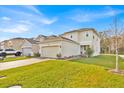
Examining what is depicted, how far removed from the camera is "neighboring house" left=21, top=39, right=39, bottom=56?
13.0 feet

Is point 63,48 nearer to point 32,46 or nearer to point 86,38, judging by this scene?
point 86,38

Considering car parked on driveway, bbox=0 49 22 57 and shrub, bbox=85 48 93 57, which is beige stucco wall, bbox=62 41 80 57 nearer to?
shrub, bbox=85 48 93 57

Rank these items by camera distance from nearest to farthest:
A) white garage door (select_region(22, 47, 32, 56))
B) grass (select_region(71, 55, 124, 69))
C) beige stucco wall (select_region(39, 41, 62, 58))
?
grass (select_region(71, 55, 124, 69)) < white garage door (select_region(22, 47, 32, 56)) < beige stucco wall (select_region(39, 41, 62, 58))

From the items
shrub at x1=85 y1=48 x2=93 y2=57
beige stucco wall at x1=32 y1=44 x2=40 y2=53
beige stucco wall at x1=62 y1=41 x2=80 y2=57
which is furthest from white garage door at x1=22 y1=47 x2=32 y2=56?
shrub at x1=85 y1=48 x2=93 y2=57

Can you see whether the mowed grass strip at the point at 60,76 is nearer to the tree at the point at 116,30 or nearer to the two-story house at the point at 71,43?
the two-story house at the point at 71,43

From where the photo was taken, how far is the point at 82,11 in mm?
3600

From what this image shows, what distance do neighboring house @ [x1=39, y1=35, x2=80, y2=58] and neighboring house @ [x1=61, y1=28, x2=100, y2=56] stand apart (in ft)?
0.42

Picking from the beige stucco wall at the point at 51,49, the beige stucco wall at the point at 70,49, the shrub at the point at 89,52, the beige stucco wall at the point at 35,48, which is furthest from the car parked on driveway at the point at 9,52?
the shrub at the point at 89,52

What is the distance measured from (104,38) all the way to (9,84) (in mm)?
2470

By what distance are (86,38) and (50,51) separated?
Result: 105 cm

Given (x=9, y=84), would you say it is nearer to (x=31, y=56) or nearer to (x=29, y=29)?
(x=31, y=56)

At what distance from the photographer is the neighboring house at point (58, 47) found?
4039 mm
